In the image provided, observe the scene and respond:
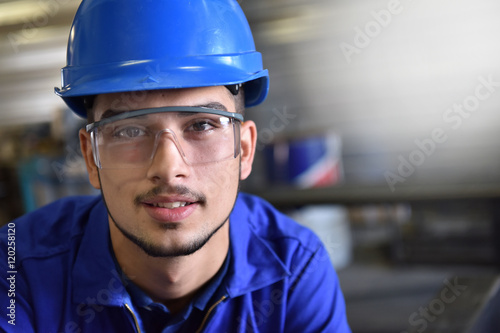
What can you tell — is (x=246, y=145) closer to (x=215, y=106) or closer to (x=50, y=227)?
(x=215, y=106)

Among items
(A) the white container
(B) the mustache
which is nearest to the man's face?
(B) the mustache

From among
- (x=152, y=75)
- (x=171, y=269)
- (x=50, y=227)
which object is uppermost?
(x=152, y=75)

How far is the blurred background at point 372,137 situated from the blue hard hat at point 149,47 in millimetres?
2602

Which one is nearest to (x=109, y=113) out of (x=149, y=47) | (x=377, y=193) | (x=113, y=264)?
(x=149, y=47)

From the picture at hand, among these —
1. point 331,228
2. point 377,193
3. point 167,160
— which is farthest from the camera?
point 331,228

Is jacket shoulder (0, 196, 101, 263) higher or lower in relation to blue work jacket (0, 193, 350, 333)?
higher

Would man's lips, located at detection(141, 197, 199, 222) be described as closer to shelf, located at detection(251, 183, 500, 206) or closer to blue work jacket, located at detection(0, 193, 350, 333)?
blue work jacket, located at detection(0, 193, 350, 333)

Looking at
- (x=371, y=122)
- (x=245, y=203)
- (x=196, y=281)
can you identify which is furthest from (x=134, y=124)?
(x=371, y=122)

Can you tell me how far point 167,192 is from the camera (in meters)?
1.25

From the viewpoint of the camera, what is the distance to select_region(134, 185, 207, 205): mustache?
1.25 meters

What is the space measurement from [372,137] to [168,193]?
4.20 metres

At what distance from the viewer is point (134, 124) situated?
1285 mm

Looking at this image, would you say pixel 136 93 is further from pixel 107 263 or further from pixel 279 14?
pixel 279 14

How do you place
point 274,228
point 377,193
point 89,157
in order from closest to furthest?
point 89,157, point 274,228, point 377,193
